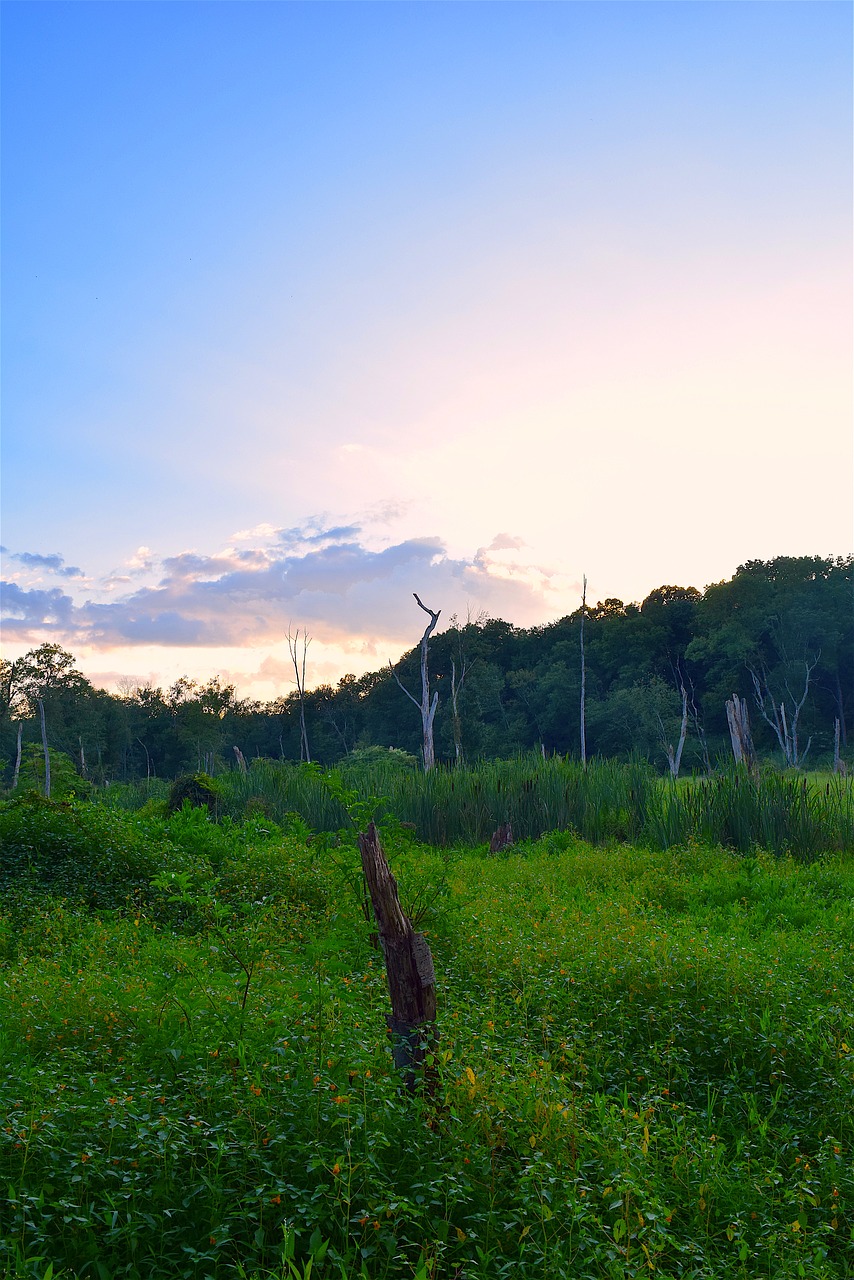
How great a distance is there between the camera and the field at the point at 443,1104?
2.93 m

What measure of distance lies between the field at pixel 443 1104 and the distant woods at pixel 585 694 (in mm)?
26260

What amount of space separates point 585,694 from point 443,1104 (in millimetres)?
38151

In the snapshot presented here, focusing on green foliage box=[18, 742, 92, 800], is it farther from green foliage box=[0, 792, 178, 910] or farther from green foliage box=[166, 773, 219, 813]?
green foliage box=[0, 792, 178, 910]

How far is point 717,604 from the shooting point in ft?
132

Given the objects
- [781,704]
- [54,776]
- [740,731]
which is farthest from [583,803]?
[781,704]

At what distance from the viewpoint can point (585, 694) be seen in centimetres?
4100

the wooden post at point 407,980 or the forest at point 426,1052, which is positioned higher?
the wooden post at point 407,980

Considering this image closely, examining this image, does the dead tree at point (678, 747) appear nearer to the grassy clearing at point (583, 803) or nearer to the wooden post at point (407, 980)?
the grassy clearing at point (583, 803)

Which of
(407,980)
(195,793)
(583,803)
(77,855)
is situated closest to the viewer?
(407,980)

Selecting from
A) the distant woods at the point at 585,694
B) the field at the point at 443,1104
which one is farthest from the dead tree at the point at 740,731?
the distant woods at the point at 585,694

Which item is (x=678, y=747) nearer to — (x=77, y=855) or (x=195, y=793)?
(x=195, y=793)

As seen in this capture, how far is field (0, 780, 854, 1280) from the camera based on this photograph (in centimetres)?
293

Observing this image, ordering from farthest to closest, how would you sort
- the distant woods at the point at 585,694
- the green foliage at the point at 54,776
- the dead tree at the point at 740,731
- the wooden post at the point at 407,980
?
1. the distant woods at the point at 585,694
2. the green foliage at the point at 54,776
3. the dead tree at the point at 740,731
4. the wooden post at the point at 407,980

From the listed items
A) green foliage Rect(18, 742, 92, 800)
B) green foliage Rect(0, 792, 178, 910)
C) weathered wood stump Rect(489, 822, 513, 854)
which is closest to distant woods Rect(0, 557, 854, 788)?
green foliage Rect(18, 742, 92, 800)
